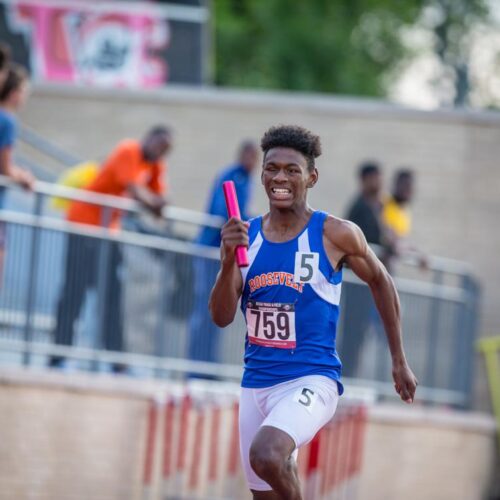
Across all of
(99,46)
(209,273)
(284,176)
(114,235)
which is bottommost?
(209,273)

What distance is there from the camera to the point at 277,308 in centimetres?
775

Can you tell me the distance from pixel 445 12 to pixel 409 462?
105ft

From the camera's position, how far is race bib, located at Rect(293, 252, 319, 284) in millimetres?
7719

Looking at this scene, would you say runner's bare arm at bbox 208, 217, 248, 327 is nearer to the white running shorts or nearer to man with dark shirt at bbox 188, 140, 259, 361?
the white running shorts

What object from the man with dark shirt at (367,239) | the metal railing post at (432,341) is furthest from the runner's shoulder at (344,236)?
the metal railing post at (432,341)

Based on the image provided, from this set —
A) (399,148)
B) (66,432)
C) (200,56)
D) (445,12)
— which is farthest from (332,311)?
(445,12)

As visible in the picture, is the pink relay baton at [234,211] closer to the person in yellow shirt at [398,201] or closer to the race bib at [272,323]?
the race bib at [272,323]

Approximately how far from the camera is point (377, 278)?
792 centimetres

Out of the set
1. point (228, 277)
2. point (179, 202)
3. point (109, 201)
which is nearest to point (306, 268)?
point (228, 277)

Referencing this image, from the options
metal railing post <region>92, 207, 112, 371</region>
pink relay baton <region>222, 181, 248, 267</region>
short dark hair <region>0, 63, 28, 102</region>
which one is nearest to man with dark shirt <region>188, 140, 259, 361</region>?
metal railing post <region>92, 207, 112, 371</region>

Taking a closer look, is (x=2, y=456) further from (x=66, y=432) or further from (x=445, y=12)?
(x=445, y=12)

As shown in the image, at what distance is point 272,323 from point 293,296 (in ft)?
0.60

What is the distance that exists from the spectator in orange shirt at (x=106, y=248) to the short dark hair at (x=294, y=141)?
14.1ft

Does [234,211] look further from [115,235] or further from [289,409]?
[115,235]
